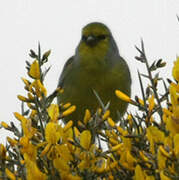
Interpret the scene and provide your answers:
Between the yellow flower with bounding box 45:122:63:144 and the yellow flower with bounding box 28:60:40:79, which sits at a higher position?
the yellow flower with bounding box 28:60:40:79

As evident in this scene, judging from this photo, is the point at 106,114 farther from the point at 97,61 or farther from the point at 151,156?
the point at 97,61

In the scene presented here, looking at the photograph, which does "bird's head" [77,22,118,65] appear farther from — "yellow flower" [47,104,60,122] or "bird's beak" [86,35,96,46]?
"yellow flower" [47,104,60,122]

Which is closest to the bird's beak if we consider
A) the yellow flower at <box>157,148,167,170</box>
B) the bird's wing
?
the bird's wing

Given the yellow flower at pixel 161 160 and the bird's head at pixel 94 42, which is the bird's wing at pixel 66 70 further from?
the yellow flower at pixel 161 160

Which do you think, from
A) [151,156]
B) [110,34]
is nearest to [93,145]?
[151,156]

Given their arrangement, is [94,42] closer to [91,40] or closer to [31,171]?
[91,40]

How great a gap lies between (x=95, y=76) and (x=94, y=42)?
1.32 ft

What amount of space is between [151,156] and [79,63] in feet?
12.4

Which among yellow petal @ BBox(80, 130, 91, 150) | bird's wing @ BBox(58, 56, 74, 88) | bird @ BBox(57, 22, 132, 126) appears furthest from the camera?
bird's wing @ BBox(58, 56, 74, 88)

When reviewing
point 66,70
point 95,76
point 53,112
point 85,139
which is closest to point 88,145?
point 85,139

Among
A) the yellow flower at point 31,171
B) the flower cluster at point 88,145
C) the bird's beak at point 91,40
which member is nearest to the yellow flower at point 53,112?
the flower cluster at point 88,145

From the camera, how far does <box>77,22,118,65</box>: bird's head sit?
4.86m

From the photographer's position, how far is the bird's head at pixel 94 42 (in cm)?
486

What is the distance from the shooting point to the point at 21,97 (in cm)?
Result: 180
